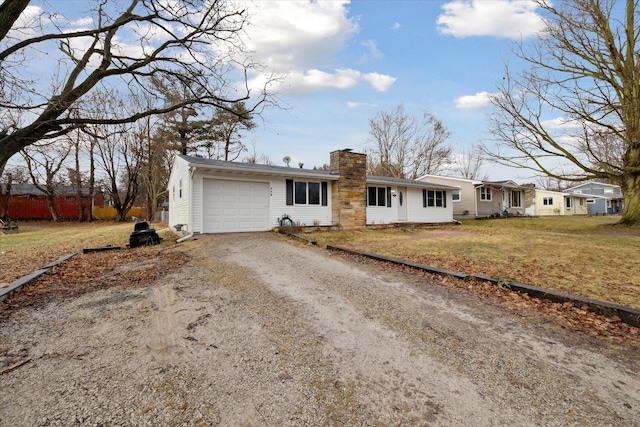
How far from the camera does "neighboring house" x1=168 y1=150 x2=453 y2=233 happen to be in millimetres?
10688

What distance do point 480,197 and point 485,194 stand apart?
0.81 meters

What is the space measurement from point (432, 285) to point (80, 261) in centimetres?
808

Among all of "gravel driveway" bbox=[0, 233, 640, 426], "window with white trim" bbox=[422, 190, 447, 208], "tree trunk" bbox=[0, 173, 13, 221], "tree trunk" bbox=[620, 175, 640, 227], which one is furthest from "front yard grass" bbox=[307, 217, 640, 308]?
"tree trunk" bbox=[0, 173, 13, 221]

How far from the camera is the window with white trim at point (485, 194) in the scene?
2385 centimetres

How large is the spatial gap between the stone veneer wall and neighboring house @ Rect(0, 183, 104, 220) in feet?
76.1

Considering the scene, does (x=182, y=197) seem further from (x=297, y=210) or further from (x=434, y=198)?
(x=434, y=198)

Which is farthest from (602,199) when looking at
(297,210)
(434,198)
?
(297,210)

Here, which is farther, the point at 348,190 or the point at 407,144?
the point at 407,144

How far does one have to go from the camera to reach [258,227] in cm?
1181

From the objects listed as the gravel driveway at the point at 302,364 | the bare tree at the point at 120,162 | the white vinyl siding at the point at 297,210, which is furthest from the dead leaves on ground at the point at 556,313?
the bare tree at the point at 120,162

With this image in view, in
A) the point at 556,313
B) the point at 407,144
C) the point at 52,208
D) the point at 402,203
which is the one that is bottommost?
the point at 556,313

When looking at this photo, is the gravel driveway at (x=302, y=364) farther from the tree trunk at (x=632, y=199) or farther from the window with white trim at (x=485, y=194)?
the window with white trim at (x=485, y=194)

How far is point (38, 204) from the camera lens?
86.2 ft

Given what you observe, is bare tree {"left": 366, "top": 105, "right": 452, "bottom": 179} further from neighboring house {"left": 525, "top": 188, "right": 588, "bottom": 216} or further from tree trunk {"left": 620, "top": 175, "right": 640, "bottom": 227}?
tree trunk {"left": 620, "top": 175, "right": 640, "bottom": 227}
